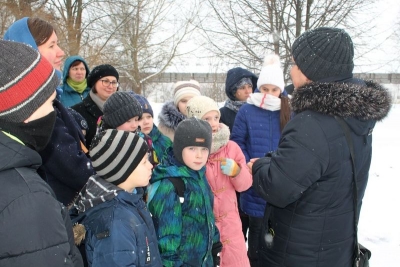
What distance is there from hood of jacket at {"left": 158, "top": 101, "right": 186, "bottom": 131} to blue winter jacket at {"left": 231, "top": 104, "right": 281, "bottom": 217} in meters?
0.55

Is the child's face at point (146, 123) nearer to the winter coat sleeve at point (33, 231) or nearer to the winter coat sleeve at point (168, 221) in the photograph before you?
the winter coat sleeve at point (168, 221)

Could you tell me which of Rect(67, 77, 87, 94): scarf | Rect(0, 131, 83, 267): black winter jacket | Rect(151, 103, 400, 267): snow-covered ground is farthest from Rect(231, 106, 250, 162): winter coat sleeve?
Rect(0, 131, 83, 267): black winter jacket

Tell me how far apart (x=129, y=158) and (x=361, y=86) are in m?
1.30

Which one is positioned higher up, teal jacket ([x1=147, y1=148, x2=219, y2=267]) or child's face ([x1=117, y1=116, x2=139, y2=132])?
child's face ([x1=117, y1=116, x2=139, y2=132])

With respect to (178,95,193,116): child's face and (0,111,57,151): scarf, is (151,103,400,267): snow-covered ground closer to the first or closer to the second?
(178,95,193,116): child's face

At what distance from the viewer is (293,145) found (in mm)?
1848

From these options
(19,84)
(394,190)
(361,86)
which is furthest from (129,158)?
(394,190)

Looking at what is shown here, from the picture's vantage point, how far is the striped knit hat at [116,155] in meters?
1.83

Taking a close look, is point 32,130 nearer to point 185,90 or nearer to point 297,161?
point 297,161

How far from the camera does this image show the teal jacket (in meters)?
2.06

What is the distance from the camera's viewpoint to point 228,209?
261 centimetres

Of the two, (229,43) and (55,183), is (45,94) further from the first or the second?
(229,43)

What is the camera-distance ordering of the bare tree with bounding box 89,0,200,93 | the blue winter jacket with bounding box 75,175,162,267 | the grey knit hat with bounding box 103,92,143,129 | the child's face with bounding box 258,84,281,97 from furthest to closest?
Answer: the bare tree with bounding box 89,0,200,93
the child's face with bounding box 258,84,281,97
the grey knit hat with bounding box 103,92,143,129
the blue winter jacket with bounding box 75,175,162,267

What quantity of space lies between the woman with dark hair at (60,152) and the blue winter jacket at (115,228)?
30cm
